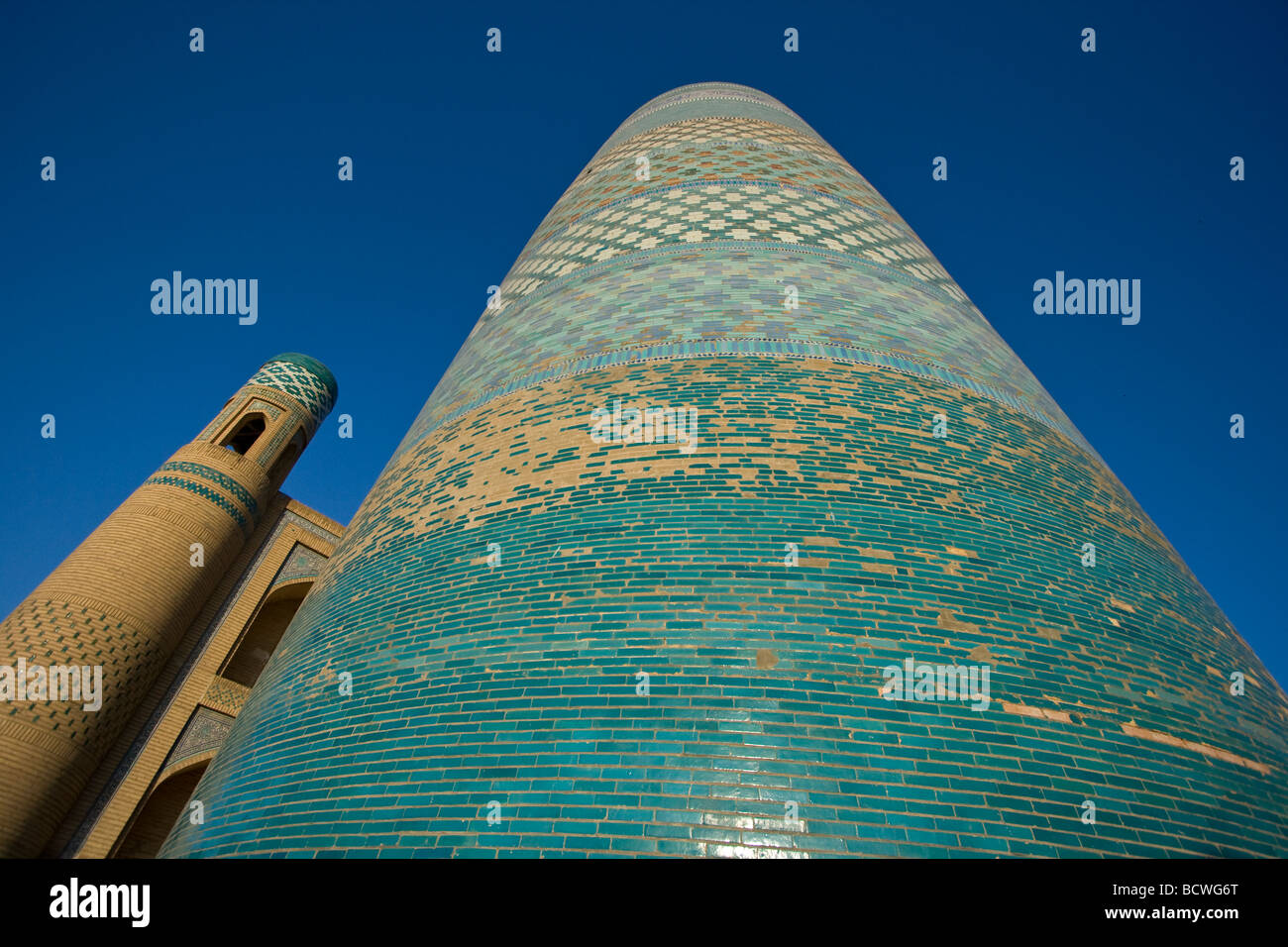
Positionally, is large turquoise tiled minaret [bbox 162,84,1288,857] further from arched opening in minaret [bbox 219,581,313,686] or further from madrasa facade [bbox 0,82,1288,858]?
arched opening in minaret [bbox 219,581,313,686]

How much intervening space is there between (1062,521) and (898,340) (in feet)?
4.00

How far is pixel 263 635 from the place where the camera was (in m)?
8.63

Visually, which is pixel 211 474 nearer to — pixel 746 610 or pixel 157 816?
pixel 157 816

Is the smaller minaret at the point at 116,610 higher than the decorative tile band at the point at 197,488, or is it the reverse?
the decorative tile band at the point at 197,488

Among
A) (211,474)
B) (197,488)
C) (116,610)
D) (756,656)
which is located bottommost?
(116,610)

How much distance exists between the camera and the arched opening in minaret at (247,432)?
8.95 m

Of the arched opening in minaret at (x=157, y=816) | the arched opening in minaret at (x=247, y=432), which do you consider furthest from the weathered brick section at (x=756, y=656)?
the arched opening in minaret at (x=247, y=432)

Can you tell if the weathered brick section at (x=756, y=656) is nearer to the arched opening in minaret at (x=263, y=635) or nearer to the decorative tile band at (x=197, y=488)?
the decorative tile band at (x=197, y=488)

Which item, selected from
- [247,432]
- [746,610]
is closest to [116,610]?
[247,432]

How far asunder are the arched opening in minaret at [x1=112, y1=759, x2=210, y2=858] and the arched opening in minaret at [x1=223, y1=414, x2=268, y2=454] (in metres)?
3.82

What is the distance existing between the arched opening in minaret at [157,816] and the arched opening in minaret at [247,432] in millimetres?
3817

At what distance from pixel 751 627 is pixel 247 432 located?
9.19m
